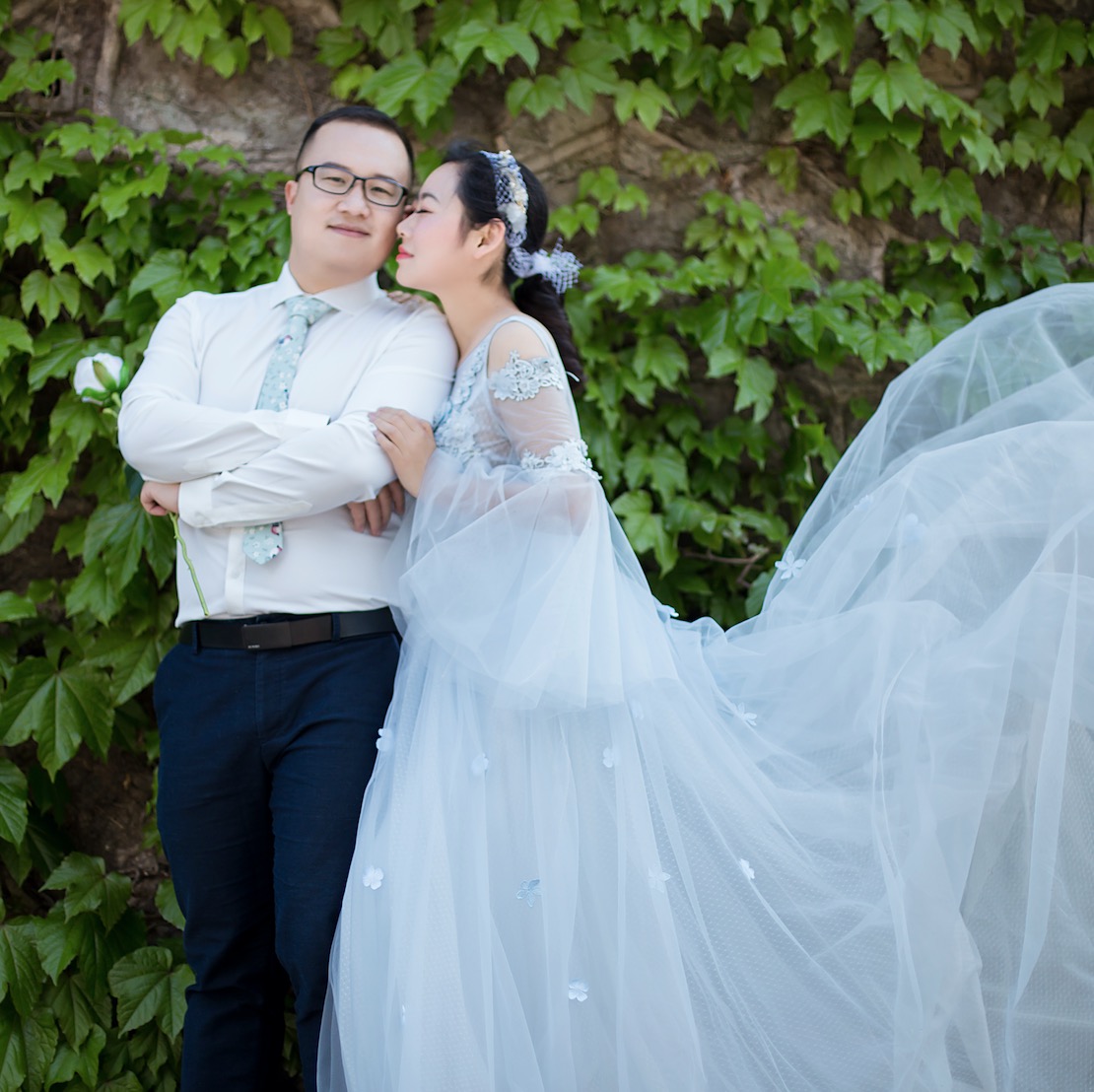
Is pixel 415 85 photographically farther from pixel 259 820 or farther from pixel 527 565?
pixel 259 820

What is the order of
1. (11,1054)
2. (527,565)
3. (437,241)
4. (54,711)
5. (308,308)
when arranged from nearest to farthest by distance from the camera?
(527,565)
(437,241)
(308,308)
(11,1054)
(54,711)

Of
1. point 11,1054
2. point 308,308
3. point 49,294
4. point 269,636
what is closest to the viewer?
point 269,636

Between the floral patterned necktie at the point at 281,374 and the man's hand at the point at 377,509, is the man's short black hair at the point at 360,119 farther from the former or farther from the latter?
the man's hand at the point at 377,509

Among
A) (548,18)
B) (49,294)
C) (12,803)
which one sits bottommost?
(12,803)

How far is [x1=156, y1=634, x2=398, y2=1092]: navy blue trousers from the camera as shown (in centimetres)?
184

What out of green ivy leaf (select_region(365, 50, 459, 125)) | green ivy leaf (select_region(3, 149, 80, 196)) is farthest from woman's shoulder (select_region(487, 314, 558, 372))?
green ivy leaf (select_region(3, 149, 80, 196))

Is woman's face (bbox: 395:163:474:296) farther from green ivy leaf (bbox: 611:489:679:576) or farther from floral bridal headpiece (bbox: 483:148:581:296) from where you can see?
green ivy leaf (bbox: 611:489:679:576)

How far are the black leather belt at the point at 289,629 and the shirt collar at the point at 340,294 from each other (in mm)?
624

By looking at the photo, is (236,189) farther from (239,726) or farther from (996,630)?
(996,630)

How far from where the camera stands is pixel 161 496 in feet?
6.61

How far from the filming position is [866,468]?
211cm

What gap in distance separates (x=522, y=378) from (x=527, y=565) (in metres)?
0.32

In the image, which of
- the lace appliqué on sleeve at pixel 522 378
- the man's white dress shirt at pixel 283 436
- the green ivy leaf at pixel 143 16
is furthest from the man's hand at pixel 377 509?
the green ivy leaf at pixel 143 16

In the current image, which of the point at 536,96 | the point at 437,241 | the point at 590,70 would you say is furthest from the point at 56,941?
the point at 590,70
